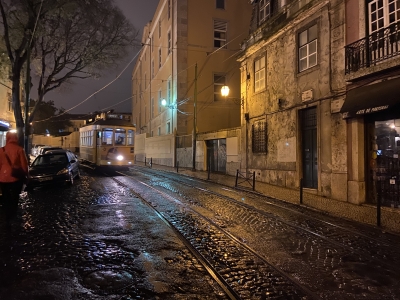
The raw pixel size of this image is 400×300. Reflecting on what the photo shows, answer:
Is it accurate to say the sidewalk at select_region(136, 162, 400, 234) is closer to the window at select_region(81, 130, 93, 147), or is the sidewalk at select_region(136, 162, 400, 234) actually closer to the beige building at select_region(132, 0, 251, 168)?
the window at select_region(81, 130, 93, 147)

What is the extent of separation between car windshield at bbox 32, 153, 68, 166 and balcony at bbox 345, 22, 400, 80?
11979 millimetres

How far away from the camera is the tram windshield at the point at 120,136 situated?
21.8 metres

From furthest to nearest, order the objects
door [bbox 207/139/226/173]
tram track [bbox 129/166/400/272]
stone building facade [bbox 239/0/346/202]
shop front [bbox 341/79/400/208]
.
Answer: door [bbox 207/139/226/173] < stone building facade [bbox 239/0/346/202] < shop front [bbox 341/79/400/208] < tram track [bbox 129/166/400/272]

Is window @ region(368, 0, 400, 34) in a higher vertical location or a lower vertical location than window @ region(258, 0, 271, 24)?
lower

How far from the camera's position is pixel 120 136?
71.9 ft

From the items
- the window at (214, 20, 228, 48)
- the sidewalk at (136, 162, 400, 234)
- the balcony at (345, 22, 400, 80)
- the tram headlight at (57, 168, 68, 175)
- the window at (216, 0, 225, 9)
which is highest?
the window at (216, 0, 225, 9)

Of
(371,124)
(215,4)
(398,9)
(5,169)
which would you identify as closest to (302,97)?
(371,124)

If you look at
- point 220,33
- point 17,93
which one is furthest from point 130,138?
point 220,33

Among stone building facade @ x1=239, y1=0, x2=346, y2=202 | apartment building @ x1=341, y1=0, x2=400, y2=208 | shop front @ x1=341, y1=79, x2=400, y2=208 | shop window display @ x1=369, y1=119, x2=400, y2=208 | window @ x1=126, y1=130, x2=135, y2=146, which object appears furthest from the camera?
window @ x1=126, y1=130, x2=135, y2=146

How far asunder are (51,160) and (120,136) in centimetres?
740

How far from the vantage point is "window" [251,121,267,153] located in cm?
1742

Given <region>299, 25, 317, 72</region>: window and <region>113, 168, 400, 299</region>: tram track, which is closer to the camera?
<region>113, 168, 400, 299</region>: tram track

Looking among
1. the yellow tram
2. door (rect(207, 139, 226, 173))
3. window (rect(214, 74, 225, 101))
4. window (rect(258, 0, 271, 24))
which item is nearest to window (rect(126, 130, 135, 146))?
the yellow tram

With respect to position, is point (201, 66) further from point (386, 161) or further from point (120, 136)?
point (386, 161)
